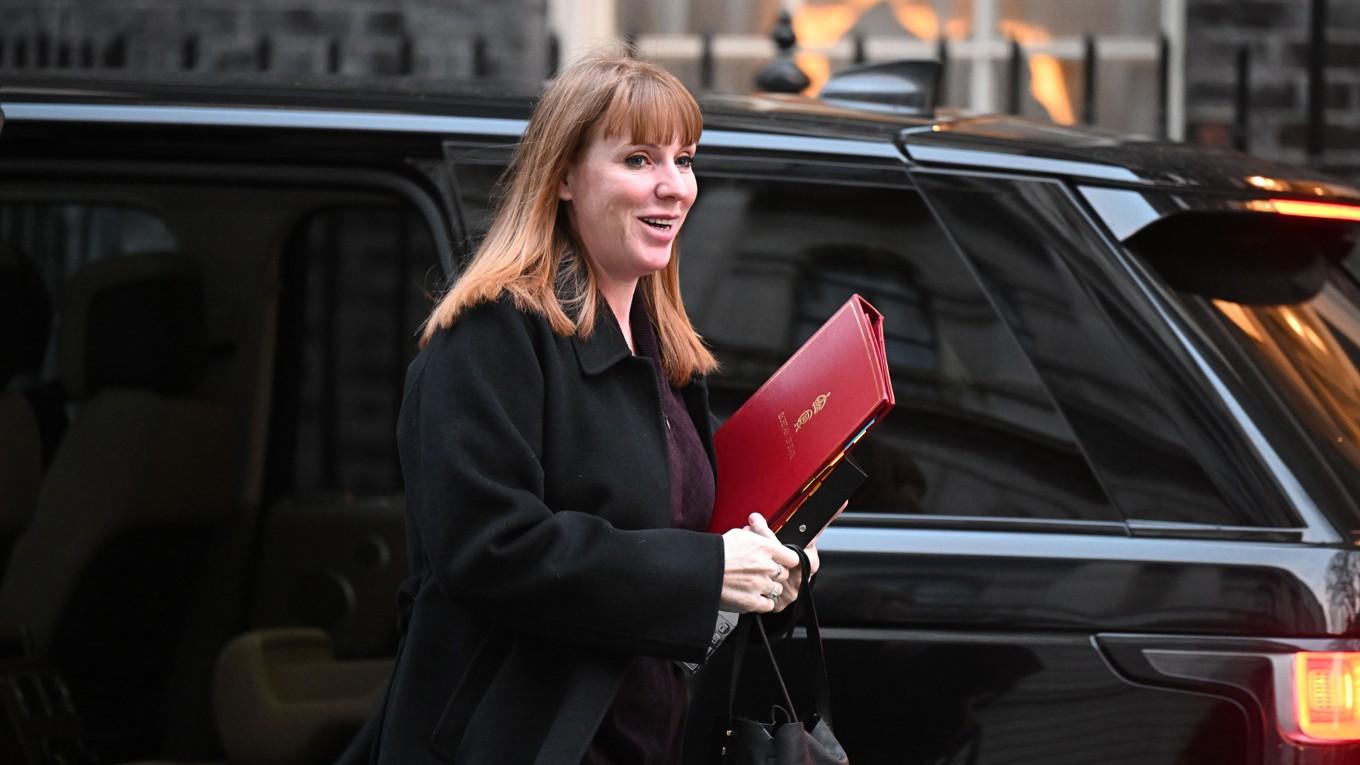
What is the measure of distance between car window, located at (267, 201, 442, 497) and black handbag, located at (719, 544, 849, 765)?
13.7 feet

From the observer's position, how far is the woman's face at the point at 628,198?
205cm

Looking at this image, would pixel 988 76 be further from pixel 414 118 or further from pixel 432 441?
pixel 432 441

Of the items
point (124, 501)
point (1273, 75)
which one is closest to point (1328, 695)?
point (124, 501)

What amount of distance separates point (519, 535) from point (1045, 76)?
5.18 m

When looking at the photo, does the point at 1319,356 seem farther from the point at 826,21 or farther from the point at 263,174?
the point at 826,21

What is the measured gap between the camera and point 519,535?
1885 mm

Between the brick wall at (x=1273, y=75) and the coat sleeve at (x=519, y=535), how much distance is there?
4.64 m

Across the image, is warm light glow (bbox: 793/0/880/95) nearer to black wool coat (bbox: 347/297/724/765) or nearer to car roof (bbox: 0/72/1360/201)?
car roof (bbox: 0/72/1360/201)

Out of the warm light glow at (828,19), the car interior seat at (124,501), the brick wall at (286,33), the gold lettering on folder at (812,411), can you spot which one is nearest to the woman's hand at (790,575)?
the gold lettering on folder at (812,411)

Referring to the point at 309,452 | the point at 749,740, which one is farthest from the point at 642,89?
the point at 309,452

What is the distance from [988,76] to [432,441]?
202 inches

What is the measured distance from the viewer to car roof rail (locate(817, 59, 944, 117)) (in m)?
3.08

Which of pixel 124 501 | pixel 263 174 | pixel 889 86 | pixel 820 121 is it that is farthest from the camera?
pixel 124 501

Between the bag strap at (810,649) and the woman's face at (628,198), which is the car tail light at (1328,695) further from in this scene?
the woman's face at (628,198)
